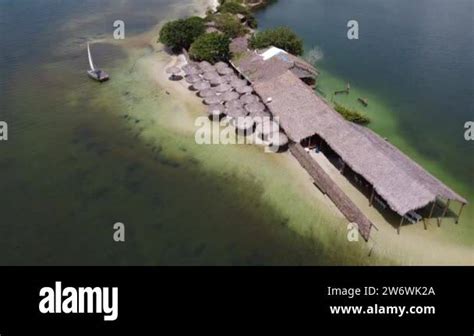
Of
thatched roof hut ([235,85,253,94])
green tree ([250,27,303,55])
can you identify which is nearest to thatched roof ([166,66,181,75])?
thatched roof hut ([235,85,253,94])

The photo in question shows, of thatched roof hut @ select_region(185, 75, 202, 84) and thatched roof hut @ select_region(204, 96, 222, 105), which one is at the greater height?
thatched roof hut @ select_region(185, 75, 202, 84)

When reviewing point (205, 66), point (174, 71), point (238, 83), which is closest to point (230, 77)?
point (238, 83)

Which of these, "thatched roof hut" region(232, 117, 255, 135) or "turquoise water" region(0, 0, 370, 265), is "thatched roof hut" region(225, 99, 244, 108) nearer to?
"thatched roof hut" region(232, 117, 255, 135)

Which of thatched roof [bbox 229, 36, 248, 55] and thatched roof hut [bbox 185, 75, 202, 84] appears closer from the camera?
thatched roof hut [bbox 185, 75, 202, 84]

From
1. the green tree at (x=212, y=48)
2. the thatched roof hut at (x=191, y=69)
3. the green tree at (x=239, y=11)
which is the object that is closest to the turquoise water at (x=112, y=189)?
the thatched roof hut at (x=191, y=69)

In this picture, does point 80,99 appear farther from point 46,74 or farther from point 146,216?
point 146,216

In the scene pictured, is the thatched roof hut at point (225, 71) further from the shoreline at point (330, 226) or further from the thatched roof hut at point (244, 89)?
the shoreline at point (330, 226)

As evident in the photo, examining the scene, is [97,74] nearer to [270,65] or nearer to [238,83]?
[238,83]
